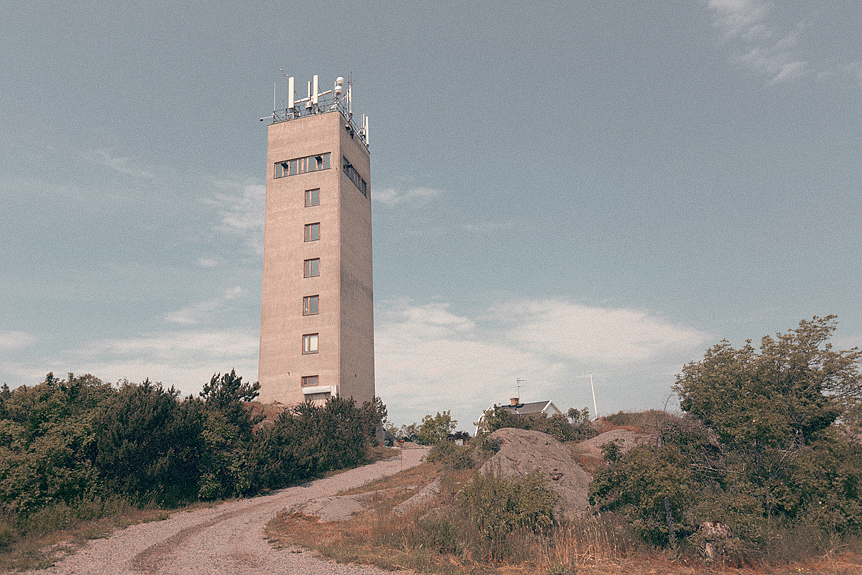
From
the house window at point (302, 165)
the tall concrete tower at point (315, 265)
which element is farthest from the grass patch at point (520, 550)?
the house window at point (302, 165)

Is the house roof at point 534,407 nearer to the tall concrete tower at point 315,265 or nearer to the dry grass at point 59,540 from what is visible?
the tall concrete tower at point 315,265

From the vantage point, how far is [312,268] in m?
49.8

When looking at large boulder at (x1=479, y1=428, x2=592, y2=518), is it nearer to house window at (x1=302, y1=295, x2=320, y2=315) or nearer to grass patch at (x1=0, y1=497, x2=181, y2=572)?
grass patch at (x1=0, y1=497, x2=181, y2=572)

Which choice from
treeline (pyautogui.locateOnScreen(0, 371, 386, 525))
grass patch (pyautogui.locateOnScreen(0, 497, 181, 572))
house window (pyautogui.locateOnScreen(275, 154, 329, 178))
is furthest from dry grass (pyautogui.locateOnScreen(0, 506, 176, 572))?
house window (pyautogui.locateOnScreen(275, 154, 329, 178))

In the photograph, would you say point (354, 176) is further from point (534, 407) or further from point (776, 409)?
point (776, 409)

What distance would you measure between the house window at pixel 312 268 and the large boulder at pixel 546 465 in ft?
98.9

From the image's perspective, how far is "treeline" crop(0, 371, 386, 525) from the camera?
58.2 ft

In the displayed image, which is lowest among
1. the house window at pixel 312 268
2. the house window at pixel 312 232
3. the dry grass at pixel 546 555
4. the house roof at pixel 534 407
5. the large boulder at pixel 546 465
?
the dry grass at pixel 546 555

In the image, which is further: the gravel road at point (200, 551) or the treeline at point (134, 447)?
the treeline at point (134, 447)

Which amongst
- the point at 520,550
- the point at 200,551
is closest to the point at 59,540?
the point at 200,551

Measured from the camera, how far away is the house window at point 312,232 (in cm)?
5044

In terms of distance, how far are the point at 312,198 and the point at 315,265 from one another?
7.03 metres

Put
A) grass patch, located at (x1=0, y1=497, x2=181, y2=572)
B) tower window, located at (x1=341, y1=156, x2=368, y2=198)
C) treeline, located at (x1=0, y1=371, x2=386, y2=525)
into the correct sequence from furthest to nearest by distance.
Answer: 1. tower window, located at (x1=341, y1=156, x2=368, y2=198)
2. treeline, located at (x1=0, y1=371, x2=386, y2=525)
3. grass patch, located at (x1=0, y1=497, x2=181, y2=572)

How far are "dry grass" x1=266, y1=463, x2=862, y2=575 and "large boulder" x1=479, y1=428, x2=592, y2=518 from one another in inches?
97.0
